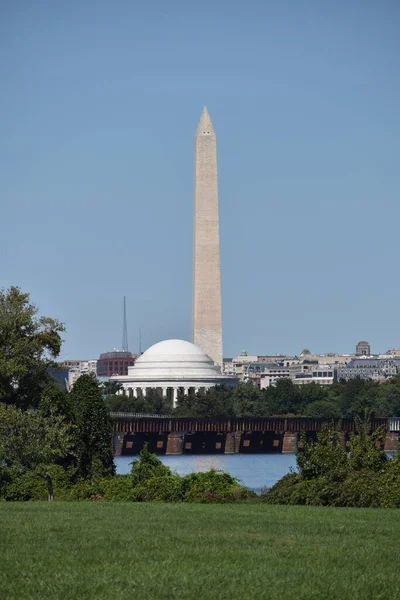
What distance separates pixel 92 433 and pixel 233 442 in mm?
86859

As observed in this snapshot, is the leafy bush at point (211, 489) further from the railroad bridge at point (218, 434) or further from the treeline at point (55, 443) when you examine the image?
the railroad bridge at point (218, 434)

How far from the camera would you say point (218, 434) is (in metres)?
132

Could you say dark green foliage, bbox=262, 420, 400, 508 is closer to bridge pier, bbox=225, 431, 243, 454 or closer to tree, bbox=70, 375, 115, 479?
tree, bbox=70, 375, 115, 479

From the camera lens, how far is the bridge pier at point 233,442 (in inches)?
5187

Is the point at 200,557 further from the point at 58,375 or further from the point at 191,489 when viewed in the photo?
the point at 58,375

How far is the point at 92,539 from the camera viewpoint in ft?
66.6

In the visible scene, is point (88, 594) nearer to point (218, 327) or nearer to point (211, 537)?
point (211, 537)

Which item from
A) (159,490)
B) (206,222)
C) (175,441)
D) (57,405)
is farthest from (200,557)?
(206,222)

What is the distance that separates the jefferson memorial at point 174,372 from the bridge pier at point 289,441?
38036 millimetres

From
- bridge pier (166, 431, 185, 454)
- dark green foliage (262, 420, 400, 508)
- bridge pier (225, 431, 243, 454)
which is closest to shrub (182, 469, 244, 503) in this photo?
dark green foliage (262, 420, 400, 508)

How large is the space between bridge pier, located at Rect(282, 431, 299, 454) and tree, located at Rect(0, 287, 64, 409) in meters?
75.5

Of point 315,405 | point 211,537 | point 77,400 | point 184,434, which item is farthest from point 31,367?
point 315,405

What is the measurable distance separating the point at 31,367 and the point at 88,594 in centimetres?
3832

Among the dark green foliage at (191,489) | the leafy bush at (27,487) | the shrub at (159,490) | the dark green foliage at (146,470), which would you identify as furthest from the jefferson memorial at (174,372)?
the shrub at (159,490)
